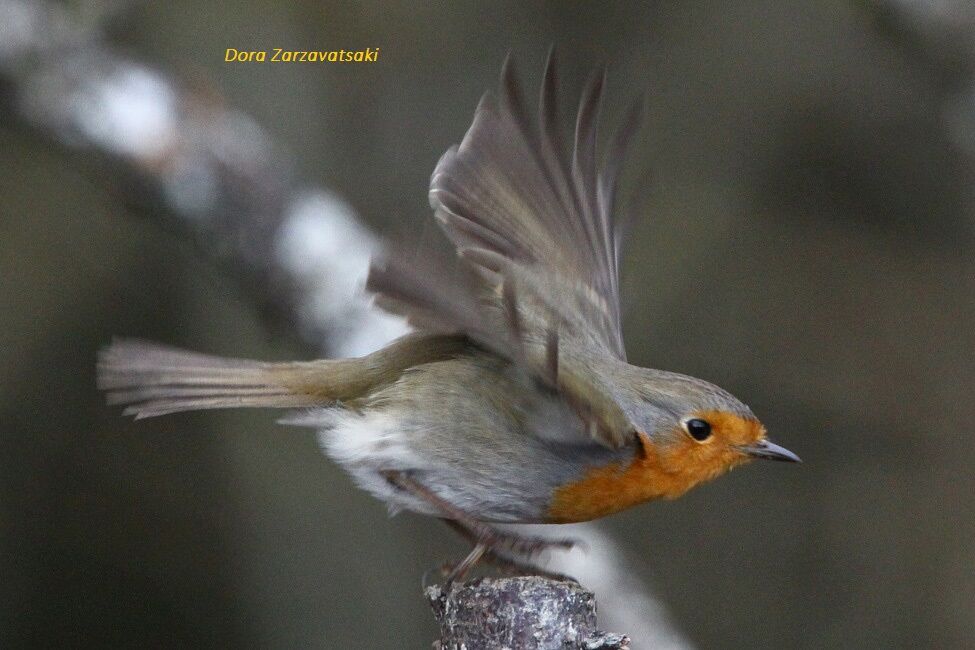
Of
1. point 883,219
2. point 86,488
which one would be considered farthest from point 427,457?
point 883,219

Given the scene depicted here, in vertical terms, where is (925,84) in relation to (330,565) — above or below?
above

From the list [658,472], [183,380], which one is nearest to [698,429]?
[658,472]

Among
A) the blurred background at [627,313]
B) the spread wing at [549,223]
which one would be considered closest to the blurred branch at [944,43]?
the blurred background at [627,313]

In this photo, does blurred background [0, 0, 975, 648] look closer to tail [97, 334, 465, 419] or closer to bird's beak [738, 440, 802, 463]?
tail [97, 334, 465, 419]

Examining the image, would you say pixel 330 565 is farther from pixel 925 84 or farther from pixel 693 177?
pixel 925 84

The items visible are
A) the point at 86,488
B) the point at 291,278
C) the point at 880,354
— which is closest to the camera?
the point at 291,278

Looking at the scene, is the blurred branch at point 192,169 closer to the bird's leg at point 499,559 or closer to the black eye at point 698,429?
the bird's leg at point 499,559
